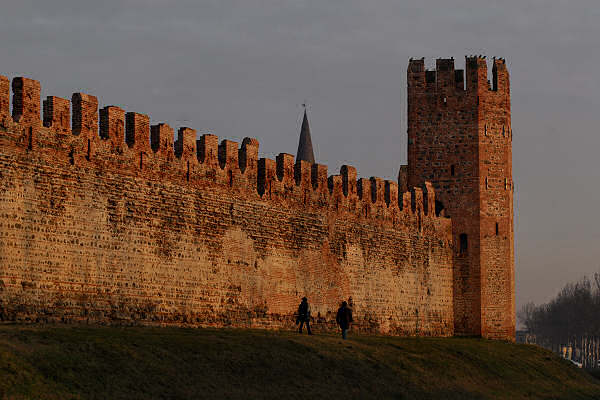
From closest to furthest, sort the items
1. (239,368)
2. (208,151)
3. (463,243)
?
(239,368), (208,151), (463,243)

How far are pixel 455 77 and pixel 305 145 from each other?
1882 centimetres

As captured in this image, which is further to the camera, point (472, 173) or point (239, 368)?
point (472, 173)

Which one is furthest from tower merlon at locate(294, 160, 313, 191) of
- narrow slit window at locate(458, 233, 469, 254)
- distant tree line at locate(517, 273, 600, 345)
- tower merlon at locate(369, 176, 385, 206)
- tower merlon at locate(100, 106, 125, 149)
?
distant tree line at locate(517, 273, 600, 345)

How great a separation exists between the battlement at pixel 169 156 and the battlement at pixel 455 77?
16.2 ft

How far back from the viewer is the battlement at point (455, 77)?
123 ft

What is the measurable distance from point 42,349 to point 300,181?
1401cm

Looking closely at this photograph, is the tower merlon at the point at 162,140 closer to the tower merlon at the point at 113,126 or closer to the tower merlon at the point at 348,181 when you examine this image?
the tower merlon at the point at 113,126

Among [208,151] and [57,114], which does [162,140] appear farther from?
[57,114]

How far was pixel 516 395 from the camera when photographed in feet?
86.5

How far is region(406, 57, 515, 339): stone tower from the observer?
121 ft

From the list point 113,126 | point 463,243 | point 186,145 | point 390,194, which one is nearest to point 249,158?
point 186,145

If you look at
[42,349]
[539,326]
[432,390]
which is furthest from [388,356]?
[539,326]

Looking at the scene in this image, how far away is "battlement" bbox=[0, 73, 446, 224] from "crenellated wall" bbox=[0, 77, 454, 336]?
0.03m

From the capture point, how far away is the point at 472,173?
37156 millimetres
